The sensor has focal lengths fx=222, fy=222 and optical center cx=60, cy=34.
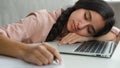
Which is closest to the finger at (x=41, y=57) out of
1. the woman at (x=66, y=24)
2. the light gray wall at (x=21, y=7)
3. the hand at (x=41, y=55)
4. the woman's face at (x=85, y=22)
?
the hand at (x=41, y=55)

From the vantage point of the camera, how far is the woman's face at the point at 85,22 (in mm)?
1077

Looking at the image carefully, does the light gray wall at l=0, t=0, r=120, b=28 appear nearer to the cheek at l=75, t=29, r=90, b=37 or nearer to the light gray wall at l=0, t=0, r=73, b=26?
the light gray wall at l=0, t=0, r=73, b=26

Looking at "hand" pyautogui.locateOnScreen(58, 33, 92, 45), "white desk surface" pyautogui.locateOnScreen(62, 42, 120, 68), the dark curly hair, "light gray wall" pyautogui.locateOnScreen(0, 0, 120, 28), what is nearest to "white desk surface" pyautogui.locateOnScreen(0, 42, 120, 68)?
"white desk surface" pyautogui.locateOnScreen(62, 42, 120, 68)

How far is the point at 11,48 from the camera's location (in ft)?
1.91

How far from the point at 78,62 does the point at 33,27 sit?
1.37 ft

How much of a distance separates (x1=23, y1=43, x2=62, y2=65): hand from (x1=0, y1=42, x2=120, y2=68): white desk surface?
0.04 feet

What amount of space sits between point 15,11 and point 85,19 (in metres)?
0.70

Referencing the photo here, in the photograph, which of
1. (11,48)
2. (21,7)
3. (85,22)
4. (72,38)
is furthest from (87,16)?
(21,7)

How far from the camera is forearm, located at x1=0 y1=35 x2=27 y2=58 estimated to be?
0.57 m

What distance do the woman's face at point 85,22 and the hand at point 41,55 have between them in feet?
1.82

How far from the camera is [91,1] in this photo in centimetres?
119

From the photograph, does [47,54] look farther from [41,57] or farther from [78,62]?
[78,62]

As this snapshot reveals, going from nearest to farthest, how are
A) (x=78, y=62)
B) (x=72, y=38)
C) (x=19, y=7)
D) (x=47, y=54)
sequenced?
(x=47, y=54) < (x=78, y=62) < (x=72, y=38) < (x=19, y=7)

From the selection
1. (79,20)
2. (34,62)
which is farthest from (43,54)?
(79,20)
